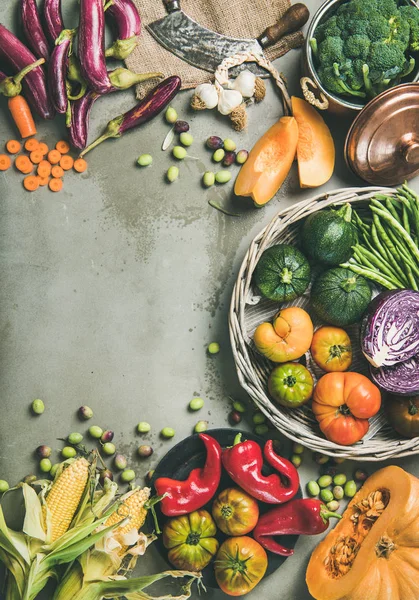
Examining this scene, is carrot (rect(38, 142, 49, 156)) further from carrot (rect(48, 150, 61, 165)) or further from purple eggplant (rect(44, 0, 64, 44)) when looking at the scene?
purple eggplant (rect(44, 0, 64, 44))

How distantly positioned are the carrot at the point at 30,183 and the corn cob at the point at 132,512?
1.38 metres

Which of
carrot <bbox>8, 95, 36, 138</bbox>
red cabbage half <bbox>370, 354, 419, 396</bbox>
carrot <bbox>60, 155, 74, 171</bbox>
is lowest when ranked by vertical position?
red cabbage half <bbox>370, 354, 419, 396</bbox>

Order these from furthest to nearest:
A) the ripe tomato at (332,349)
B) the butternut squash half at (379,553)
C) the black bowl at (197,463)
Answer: the black bowl at (197,463) < the ripe tomato at (332,349) < the butternut squash half at (379,553)

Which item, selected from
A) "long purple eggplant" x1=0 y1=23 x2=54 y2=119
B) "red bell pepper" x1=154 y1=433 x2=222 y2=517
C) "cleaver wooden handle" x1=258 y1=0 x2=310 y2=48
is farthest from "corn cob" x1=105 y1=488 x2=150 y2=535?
"cleaver wooden handle" x1=258 y1=0 x2=310 y2=48

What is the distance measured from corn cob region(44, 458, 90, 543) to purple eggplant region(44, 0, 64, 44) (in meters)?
1.77

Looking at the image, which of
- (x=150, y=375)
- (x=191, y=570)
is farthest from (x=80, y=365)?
(x=191, y=570)

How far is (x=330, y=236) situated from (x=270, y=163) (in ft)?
1.47

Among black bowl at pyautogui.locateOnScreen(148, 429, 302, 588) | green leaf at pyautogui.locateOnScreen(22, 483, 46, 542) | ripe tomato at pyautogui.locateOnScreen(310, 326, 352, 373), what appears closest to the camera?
green leaf at pyautogui.locateOnScreen(22, 483, 46, 542)

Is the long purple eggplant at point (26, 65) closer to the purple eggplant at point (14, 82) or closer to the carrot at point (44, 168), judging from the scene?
the purple eggplant at point (14, 82)

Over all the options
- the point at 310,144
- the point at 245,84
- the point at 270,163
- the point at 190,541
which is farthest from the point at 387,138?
the point at 190,541

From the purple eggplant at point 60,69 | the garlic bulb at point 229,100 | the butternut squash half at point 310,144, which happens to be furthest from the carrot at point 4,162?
the butternut squash half at point 310,144

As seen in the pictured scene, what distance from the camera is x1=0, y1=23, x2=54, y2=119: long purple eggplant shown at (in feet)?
8.40

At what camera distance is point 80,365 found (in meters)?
2.77

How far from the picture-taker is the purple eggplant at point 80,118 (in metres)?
2.65
